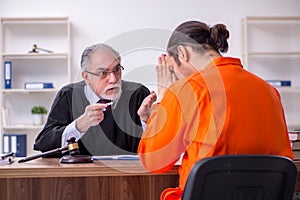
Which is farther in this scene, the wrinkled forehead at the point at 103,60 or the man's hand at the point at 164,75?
the wrinkled forehead at the point at 103,60

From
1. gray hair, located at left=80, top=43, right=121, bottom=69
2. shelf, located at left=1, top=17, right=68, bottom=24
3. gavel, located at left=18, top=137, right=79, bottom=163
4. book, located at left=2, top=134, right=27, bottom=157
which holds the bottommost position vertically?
book, located at left=2, top=134, right=27, bottom=157

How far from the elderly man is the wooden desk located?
53cm

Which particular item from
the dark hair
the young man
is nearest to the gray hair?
the dark hair

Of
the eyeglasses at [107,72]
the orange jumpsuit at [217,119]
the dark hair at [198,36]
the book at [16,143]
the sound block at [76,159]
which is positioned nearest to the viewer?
the orange jumpsuit at [217,119]

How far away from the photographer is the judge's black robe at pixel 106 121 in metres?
2.19

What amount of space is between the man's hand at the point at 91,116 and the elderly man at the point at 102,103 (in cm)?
16

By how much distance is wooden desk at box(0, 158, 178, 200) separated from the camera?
1.51 meters

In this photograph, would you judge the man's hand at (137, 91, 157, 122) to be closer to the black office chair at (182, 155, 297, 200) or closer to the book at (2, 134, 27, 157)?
the black office chair at (182, 155, 297, 200)

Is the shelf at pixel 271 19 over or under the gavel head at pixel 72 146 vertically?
over

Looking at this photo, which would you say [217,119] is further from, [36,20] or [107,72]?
[36,20]

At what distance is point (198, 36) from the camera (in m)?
1.40

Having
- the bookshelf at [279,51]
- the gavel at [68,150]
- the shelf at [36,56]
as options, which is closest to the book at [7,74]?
the shelf at [36,56]

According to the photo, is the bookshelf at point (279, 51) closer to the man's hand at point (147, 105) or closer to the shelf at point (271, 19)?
the shelf at point (271, 19)

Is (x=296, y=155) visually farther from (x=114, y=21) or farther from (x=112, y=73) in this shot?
(x=114, y=21)
